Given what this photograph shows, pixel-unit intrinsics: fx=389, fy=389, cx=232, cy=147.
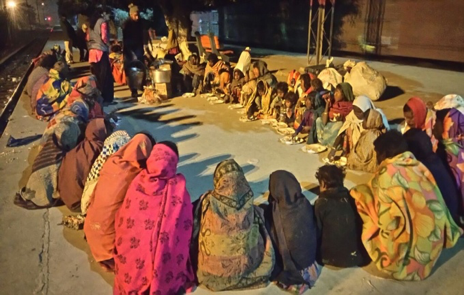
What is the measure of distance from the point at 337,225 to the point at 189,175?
2228mm

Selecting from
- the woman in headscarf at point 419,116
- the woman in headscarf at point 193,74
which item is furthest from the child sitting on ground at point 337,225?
the woman in headscarf at point 193,74

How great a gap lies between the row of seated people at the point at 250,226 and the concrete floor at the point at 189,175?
0.14 m

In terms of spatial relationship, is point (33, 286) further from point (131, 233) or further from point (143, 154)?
point (143, 154)

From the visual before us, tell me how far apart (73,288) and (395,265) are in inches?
91.2

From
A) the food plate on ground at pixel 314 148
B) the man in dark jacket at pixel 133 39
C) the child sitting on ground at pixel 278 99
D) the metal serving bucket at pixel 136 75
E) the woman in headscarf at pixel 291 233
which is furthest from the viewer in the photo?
the metal serving bucket at pixel 136 75

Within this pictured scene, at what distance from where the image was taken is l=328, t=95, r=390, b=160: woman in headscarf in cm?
476

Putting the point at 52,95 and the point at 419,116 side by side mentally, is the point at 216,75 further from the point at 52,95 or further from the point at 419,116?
the point at 419,116

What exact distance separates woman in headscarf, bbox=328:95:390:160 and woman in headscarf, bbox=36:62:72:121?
4920mm

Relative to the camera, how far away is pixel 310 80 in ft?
20.8

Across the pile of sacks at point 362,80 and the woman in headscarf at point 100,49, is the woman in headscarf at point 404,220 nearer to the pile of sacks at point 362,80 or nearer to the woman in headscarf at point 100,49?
the pile of sacks at point 362,80

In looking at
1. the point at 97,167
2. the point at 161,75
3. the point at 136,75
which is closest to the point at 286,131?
the point at 97,167

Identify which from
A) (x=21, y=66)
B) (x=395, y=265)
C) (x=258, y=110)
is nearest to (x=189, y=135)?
(x=258, y=110)

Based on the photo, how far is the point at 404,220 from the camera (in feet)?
8.98

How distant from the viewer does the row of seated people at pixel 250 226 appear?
262cm
